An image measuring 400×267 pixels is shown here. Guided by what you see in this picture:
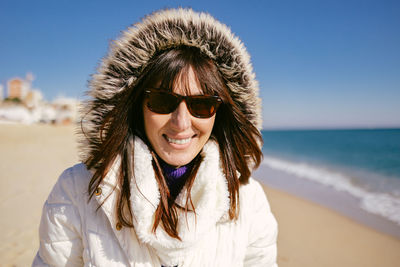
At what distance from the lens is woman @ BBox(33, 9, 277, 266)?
4.07 feet

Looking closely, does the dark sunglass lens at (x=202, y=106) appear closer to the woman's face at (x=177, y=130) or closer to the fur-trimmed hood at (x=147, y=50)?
the woman's face at (x=177, y=130)

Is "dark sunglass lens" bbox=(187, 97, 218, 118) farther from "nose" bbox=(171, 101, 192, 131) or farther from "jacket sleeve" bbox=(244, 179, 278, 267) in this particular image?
"jacket sleeve" bbox=(244, 179, 278, 267)

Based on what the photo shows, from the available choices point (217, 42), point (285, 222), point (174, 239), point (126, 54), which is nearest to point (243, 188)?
point (174, 239)

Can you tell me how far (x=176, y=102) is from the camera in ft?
4.35

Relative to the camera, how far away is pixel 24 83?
246ft

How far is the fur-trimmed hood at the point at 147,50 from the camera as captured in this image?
129cm

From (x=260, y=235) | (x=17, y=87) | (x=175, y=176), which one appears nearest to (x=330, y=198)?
(x=260, y=235)

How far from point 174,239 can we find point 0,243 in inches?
175

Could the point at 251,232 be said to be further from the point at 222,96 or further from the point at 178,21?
the point at 178,21

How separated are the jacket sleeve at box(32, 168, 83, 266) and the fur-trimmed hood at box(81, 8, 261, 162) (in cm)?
24

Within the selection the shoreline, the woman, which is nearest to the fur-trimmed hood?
the woman

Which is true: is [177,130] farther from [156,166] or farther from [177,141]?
[156,166]

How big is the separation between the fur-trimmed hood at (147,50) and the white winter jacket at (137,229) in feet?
0.89

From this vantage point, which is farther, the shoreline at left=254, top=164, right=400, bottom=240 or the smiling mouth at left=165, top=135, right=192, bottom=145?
the shoreline at left=254, top=164, right=400, bottom=240
